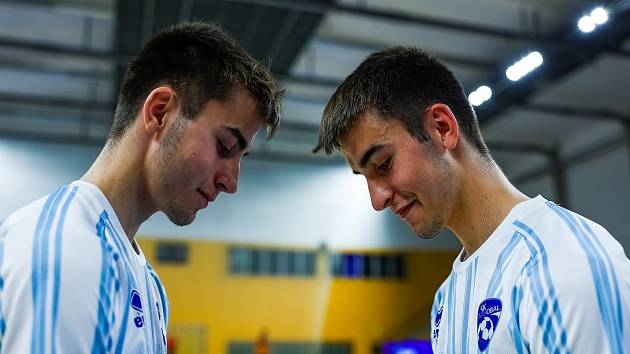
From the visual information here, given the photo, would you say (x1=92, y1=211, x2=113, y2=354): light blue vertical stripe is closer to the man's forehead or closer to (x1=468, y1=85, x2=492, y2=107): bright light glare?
the man's forehead

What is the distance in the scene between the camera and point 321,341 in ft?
33.6

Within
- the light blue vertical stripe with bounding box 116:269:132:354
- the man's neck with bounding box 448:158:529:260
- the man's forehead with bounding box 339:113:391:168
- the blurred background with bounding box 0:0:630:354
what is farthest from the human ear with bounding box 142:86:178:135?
the blurred background with bounding box 0:0:630:354

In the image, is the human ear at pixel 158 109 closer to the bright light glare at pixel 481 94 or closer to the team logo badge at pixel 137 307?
the team logo badge at pixel 137 307

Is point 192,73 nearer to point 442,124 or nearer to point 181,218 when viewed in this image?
point 181,218

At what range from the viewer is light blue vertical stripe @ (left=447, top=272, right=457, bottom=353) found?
1.75m

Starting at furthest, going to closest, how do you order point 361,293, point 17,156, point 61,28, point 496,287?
point 361,293, point 17,156, point 61,28, point 496,287

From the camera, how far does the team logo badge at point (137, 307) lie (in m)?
1.46

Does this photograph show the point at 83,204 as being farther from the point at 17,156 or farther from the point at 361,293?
the point at 361,293

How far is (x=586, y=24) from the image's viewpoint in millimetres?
6062

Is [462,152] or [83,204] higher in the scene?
[462,152]

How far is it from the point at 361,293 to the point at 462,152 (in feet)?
30.2

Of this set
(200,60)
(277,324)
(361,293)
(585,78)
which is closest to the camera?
(200,60)

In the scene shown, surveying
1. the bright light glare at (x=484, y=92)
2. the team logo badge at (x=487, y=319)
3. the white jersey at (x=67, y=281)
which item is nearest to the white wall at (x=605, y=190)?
the bright light glare at (x=484, y=92)

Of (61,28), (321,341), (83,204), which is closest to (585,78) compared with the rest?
(321,341)
